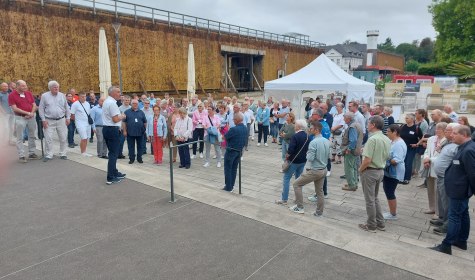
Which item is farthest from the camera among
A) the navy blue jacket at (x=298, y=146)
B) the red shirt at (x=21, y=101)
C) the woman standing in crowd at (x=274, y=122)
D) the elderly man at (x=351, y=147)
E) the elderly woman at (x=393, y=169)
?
the woman standing in crowd at (x=274, y=122)

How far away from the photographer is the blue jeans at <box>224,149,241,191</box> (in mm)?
6566

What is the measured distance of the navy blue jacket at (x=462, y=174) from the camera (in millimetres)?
3943

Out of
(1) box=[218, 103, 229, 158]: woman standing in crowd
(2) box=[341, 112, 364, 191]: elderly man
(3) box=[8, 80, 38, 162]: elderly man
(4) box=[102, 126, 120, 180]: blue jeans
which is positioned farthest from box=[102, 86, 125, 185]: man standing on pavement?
(2) box=[341, 112, 364, 191]: elderly man

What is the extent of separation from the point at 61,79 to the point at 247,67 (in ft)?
78.3

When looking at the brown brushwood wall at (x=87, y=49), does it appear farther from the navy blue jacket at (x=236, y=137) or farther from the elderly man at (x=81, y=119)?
the navy blue jacket at (x=236, y=137)

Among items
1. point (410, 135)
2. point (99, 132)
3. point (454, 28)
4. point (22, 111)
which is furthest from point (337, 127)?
point (454, 28)

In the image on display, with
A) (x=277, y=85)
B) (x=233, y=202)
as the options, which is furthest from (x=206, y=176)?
(x=277, y=85)

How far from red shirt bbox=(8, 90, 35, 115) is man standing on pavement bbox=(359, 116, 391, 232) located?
→ 7.78 metres

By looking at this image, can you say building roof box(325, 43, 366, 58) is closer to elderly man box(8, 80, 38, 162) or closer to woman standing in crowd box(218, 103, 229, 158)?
woman standing in crowd box(218, 103, 229, 158)

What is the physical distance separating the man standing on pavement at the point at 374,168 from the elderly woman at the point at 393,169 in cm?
43

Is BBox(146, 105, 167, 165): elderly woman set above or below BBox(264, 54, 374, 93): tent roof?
below

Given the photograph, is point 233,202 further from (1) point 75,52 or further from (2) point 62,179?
(1) point 75,52

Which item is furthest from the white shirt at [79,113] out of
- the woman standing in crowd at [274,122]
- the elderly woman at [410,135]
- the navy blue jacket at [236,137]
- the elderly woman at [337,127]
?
the elderly woman at [410,135]

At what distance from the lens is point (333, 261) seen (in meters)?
3.67
